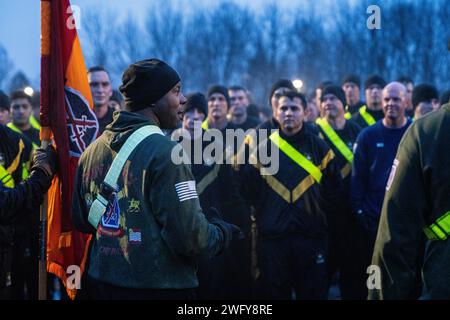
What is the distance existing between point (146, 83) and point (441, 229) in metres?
2.03

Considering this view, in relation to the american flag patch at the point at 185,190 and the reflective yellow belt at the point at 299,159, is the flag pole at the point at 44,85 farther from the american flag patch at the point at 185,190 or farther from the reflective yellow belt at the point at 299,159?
the reflective yellow belt at the point at 299,159

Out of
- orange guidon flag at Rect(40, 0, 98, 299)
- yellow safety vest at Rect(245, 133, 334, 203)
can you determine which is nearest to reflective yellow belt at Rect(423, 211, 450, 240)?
orange guidon flag at Rect(40, 0, 98, 299)

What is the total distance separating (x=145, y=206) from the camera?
399 cm

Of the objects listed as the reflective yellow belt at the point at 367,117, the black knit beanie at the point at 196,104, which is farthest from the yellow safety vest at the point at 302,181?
the reflective yellow belt at the point at 367,117

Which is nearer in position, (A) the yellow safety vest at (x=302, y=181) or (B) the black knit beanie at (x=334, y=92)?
(A) the yellow safety vest at (x=302, y=181)

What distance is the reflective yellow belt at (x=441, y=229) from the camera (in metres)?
3.52

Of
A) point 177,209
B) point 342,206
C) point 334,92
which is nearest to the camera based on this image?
point 177,209

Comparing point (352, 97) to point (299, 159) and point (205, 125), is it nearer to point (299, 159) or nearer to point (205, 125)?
point (205, 125)

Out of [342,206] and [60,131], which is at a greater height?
[60,131]

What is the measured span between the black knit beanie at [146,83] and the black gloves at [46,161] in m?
1.17

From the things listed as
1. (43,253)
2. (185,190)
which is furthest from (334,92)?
(185,190)

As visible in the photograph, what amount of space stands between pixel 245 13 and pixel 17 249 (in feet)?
189

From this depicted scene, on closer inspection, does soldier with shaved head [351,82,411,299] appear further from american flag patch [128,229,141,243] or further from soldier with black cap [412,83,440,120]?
american flag patch [128,229,141,243]

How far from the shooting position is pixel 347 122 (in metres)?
9.09
